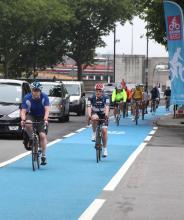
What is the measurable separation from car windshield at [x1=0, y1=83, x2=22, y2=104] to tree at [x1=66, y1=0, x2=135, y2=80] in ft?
146

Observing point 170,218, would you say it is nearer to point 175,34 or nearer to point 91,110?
point 91,110

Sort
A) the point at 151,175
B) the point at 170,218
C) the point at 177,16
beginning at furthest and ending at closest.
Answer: the point at 177,16
the point at 151,175
the point at 170,218

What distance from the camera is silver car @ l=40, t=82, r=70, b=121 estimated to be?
32125 mm

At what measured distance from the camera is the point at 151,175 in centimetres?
1359

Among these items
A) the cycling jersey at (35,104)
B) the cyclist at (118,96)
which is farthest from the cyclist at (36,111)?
the cyclist at (118,96)

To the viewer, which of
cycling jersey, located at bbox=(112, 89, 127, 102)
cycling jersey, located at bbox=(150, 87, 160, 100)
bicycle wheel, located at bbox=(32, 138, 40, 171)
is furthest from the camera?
cycling jersey, located at bbox=(150, 87, 160, 100)

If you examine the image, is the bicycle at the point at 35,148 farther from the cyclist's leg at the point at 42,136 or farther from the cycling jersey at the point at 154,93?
the cycling jersey at the point at 154,93

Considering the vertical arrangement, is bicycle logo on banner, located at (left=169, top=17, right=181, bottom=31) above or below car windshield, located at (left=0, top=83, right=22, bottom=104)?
above

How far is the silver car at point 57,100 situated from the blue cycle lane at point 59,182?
1163 centimetres

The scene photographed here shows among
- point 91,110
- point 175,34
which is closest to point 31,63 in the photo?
point 175,34

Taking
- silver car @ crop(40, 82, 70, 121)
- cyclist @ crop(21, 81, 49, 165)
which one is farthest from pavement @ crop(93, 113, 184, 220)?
silver car @ crop(40, 82, 70, 121)

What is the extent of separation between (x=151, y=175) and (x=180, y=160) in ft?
10.7

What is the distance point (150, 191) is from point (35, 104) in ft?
12.8

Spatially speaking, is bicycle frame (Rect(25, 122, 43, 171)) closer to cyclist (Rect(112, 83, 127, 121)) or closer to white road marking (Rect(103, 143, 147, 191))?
white road marking (Rect(103, 143, 147, 191))
